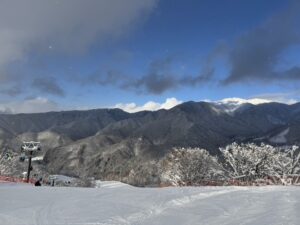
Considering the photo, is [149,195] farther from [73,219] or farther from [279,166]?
[279,166]

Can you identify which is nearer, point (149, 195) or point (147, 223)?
point (147, 223)

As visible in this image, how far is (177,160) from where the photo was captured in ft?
266

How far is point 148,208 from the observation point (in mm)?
19688

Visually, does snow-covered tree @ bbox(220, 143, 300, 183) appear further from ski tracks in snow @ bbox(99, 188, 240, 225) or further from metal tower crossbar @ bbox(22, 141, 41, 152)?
ski tracks in snow @ bbox(99, 188, 240, 225)

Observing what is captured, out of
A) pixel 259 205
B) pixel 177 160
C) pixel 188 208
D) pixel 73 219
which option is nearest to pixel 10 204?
pixel 73 219

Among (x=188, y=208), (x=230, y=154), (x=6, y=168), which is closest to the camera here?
(x=188, y=208)

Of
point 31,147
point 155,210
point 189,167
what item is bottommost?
→ point 155,210

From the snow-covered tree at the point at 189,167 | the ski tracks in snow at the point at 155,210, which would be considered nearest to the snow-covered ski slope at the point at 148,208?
the ski tracks in snow at the point at 155,210

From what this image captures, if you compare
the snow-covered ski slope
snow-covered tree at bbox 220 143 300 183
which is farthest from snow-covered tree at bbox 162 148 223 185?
the snow-covered ski slope

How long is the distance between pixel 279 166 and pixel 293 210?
4075 centimetres

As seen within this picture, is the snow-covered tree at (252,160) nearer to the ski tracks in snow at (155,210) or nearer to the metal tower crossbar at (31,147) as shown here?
the metal tower crossbar at (31,147)

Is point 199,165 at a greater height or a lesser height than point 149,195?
greater

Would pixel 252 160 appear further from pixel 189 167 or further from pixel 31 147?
pixel 31 147

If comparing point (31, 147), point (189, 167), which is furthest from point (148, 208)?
point (189, 167)
